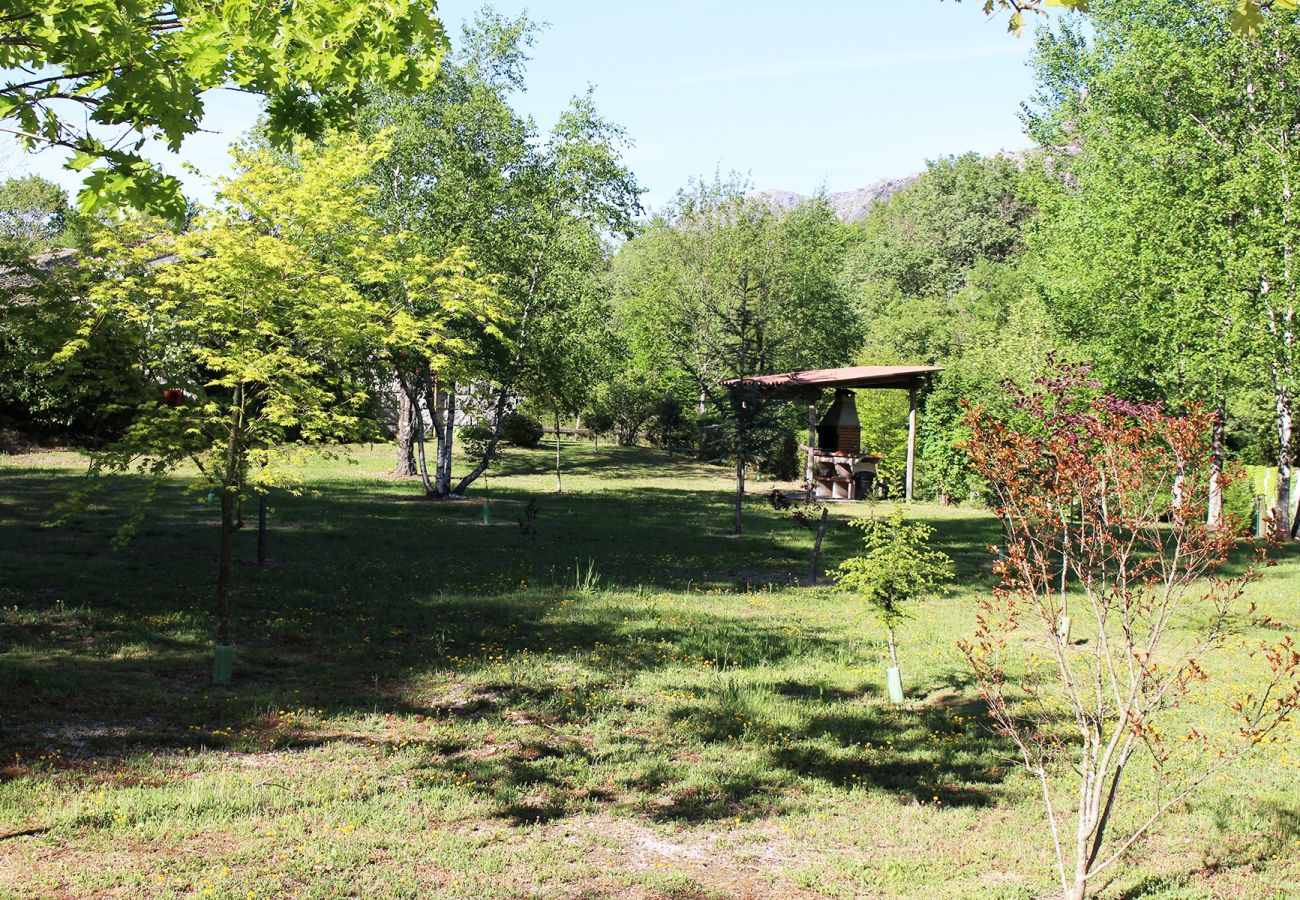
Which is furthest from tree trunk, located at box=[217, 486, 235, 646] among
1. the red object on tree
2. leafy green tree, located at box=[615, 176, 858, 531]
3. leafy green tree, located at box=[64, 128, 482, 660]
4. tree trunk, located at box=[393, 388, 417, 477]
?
leafy green tree, located at box=[615, 176, 858, 531]

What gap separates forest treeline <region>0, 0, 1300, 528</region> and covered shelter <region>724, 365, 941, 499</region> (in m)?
1.54

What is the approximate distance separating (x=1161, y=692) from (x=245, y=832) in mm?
5005

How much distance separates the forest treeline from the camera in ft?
31.1

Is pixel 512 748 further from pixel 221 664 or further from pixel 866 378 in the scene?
pixel 866 378

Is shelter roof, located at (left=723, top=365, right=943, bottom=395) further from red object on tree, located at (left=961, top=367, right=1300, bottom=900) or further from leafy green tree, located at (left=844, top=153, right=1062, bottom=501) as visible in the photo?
red object on tree, located at (left=961, top=367, right=1300, bottom=900)

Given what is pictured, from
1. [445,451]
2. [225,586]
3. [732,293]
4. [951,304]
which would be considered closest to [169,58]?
[225,586]

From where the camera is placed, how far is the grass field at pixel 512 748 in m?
5.35

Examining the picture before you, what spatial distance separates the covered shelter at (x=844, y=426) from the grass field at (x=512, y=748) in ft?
40.8

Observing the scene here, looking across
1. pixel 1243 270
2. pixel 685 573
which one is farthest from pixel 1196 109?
pixel 685 573

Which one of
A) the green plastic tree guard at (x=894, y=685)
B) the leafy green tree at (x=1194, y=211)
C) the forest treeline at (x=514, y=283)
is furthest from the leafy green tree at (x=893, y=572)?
the leafy green tree at (x=1194, y=211)

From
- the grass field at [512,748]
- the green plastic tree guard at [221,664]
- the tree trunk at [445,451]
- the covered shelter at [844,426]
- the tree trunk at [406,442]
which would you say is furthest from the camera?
the tree trunk at [406,442]

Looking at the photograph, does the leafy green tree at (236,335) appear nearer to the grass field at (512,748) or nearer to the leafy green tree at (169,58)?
the grass field at (512,748)

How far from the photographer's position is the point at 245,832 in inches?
220

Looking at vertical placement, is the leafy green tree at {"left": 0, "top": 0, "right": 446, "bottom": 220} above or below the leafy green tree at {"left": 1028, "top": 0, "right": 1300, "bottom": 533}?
below
